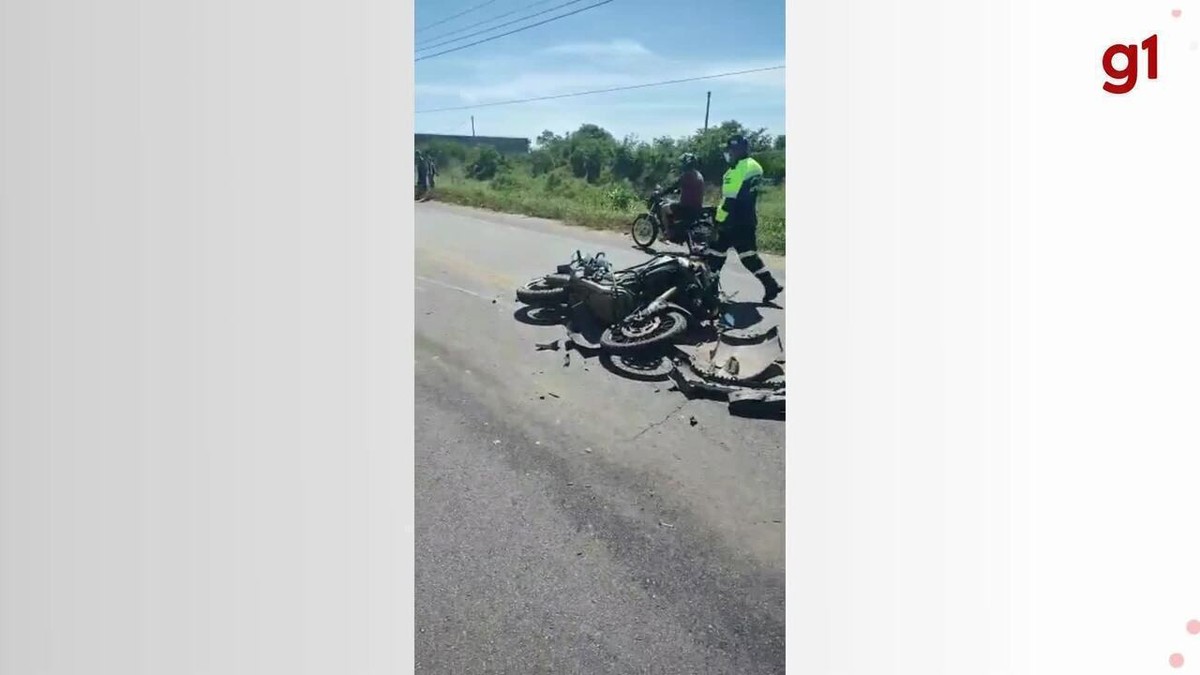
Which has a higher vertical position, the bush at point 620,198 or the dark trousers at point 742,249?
the bush at point 620,198

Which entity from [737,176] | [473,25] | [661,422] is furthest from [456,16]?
[661,422]

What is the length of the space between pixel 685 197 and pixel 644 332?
0.44 m

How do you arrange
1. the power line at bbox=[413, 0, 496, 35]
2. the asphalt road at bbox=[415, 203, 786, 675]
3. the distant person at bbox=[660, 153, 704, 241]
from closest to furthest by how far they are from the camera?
1. the asphalt road at bbox=[415, 203, 786, 675]
2. the power line at bbox=[413, 0, 496, 35]
3. the distant person at bbox=[660, 153, 704, 241]

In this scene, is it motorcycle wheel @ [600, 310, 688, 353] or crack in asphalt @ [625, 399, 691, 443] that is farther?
motorcycle wheel @ [600, 310, 688, 353]

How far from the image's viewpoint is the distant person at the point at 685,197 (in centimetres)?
292

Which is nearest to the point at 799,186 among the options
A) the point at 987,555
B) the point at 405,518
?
the point at 987,555

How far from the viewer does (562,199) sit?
119 inches

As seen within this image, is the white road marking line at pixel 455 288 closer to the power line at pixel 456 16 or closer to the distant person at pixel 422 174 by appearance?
the distant person at pixel 422 174

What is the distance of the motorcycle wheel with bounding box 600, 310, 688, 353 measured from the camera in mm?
2934

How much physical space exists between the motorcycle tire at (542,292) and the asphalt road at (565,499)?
0.04m

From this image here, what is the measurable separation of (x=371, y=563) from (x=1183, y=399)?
2351mm

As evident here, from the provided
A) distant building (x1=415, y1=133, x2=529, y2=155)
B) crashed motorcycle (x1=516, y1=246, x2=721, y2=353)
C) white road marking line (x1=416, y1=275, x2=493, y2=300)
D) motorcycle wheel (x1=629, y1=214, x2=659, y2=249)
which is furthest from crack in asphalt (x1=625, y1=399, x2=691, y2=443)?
distant building (x1=415, y1=133, x2=529, y2=155)

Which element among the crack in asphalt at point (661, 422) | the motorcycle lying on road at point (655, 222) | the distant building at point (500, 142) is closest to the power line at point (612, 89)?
the distant building at point (500, 142)

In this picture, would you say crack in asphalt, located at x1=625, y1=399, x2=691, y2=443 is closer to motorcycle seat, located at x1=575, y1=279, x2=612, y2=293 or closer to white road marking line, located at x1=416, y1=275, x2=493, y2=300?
motorcycle seat, located at x1=575, y1=279, x2=612, y2=293
